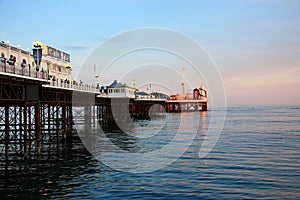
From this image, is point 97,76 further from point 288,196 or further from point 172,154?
point 288,196

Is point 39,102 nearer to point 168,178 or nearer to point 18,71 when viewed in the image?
point 18,71

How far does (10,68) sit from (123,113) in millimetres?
68972

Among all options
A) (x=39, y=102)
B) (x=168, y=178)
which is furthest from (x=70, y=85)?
(x=168, y=178)

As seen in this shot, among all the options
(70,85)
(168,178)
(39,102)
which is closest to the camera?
(168,178)

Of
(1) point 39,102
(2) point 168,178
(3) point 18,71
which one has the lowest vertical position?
(2) point 168,178

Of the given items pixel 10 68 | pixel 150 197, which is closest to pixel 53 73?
pixel 10 68

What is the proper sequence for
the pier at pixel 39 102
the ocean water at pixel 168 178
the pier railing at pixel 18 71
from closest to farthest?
the ocean water at pixel 168 178 → the pier railing at pixel 18 71 → the pier at pixel 39 102

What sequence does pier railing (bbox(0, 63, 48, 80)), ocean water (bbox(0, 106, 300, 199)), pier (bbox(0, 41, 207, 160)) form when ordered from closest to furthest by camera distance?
ocean water (bbox(0, 106, 300, 199)), pier railing (bbox(0, 63, 48, 80)), pier (bbox(0, 41, 207, 160))

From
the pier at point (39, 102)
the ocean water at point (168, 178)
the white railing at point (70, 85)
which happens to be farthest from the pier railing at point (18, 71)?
the ocean water at point (168, 178)

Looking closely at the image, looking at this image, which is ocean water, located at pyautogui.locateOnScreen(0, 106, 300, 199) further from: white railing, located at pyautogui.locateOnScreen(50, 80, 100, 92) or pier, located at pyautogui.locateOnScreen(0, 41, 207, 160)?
white railing, located at pyautogui.locateOnScreen(50, 80, 100, 92)

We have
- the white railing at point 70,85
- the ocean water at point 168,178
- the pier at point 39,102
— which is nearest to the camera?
the ocean water at point 168,178

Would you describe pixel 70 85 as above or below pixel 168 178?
above

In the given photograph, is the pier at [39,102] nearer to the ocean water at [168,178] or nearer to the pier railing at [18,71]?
the pier railing at [18,71]

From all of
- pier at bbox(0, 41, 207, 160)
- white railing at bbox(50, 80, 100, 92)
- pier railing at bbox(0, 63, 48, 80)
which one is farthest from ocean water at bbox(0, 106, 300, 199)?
white railing at bbox(50, 80, 100, 92)
